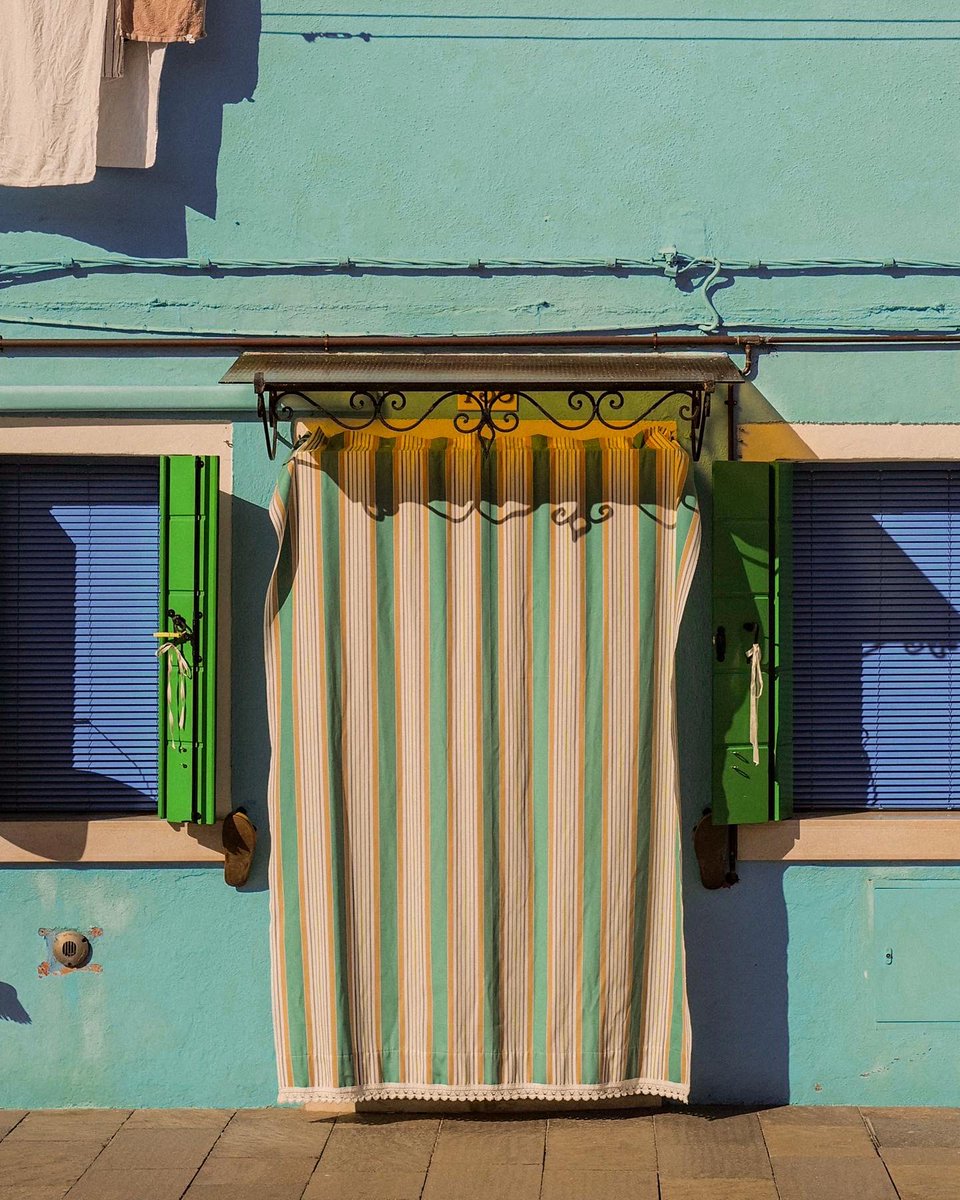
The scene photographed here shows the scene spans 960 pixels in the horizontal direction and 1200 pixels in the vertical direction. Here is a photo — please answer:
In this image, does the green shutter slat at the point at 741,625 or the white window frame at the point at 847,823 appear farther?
the white window frame at the point at 847,823

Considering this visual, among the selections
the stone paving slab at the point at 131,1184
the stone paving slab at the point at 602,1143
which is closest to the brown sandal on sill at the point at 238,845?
the stone paving slab at the point at 131,1184

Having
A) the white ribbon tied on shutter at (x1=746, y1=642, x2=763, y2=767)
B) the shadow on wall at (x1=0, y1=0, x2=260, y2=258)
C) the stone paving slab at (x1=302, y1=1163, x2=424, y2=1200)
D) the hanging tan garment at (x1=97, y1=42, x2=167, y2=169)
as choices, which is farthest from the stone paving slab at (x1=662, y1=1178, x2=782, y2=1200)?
the hanging tan garment at (x1=97, y1=42, x2=167, y2=169)

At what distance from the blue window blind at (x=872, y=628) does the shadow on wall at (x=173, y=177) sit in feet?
9.10

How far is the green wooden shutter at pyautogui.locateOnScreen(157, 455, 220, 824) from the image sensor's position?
4926 millimetres

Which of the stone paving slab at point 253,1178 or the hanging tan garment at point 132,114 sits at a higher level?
the hanging tan garment at point 132,114

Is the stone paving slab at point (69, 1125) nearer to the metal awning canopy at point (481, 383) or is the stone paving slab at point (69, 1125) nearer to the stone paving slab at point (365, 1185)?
the stone paving slab at point (365, 1185)

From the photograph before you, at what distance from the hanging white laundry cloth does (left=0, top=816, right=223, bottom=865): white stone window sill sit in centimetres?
261

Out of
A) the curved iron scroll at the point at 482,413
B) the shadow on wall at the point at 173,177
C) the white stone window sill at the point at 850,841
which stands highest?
the shadow on wall at the point at 173,177

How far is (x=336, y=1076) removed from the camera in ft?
16.0

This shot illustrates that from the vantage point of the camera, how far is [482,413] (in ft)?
16.0

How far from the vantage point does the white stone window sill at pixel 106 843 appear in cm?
515

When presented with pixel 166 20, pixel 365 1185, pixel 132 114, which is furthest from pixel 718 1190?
pixel 166 20

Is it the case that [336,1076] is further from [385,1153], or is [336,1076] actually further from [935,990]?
[935,990]

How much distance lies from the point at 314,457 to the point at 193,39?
70.5 inches
